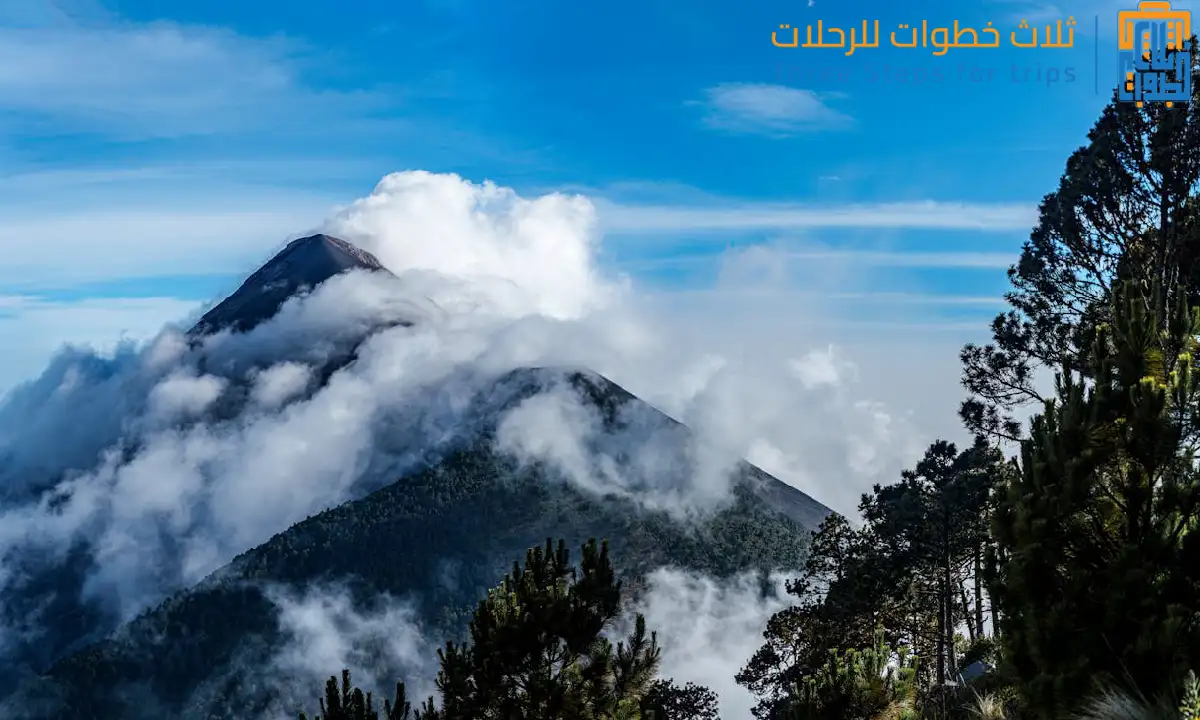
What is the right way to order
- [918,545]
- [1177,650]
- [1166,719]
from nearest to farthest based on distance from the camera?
1. [1166,719]
2. [1177,650]
3. [918,545]

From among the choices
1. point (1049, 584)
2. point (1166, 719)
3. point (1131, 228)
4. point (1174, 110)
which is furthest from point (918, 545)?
point (1166, 719)

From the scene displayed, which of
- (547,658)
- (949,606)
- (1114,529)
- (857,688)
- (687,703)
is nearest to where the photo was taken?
(1114,529)

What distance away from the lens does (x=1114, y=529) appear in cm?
1358

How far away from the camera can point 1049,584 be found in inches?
532

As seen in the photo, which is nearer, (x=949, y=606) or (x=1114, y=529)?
(x=1114, y=529)

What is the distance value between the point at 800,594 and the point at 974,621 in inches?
328

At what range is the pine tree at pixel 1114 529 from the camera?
12617 mm

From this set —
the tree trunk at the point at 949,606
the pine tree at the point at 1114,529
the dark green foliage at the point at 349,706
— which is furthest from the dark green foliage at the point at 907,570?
the pine tree at the point at 1114,529


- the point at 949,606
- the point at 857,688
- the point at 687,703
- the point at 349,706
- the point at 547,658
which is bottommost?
the point at 687,703

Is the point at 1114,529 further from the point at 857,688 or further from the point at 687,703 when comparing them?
the point at 687,703

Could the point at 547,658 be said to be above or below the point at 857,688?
below

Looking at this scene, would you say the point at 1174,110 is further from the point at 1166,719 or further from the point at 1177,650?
the point at 1166,719

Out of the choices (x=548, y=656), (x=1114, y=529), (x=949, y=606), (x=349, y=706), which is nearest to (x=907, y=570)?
(x=949, y=606)

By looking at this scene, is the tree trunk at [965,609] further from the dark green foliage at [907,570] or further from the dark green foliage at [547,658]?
the dark green foliage at [547,658]
